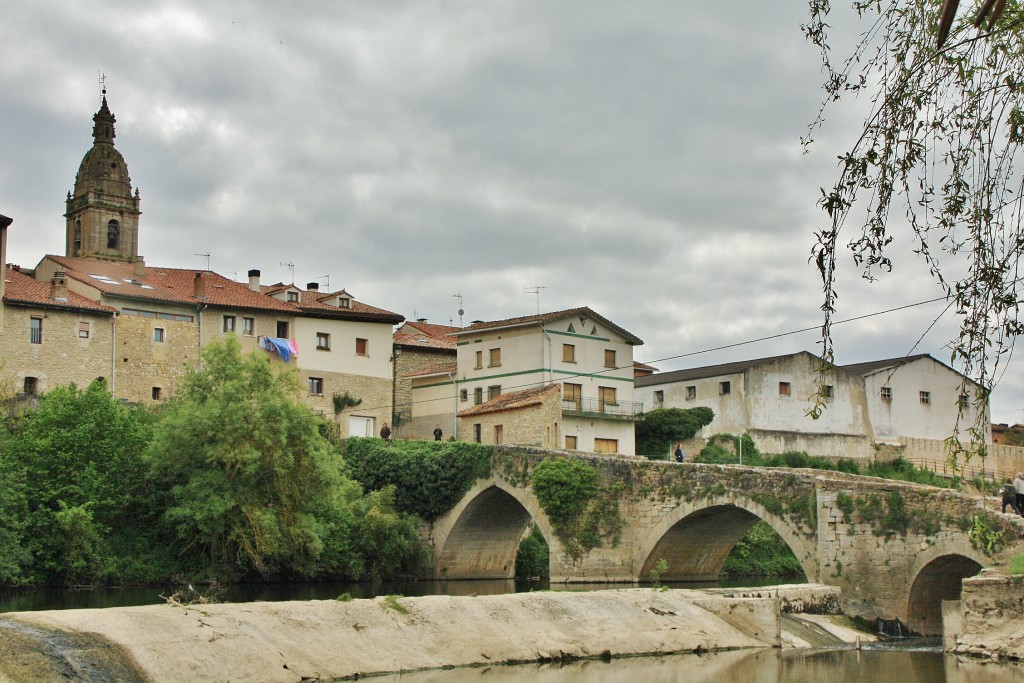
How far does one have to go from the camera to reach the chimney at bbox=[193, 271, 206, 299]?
176ft

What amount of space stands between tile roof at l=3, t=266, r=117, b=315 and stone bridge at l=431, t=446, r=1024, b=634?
16.2 meters

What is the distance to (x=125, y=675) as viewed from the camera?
15086 millimetres

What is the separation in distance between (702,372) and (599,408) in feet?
29.9

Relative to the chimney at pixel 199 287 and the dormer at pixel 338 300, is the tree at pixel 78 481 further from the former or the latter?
the dormer at pixel 338 300

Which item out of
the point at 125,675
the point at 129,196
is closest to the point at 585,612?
the point at 125,675

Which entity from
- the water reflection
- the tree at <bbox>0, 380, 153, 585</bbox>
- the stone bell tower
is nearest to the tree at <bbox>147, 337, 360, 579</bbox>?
the tree at <bbox>0, 380, 153, 585</bbox>

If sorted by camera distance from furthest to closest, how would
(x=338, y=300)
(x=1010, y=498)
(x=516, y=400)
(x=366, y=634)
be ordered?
(x=338, y=300)
(x=516, y=400)
(x=1010, y=498)
(x=366, y=634)

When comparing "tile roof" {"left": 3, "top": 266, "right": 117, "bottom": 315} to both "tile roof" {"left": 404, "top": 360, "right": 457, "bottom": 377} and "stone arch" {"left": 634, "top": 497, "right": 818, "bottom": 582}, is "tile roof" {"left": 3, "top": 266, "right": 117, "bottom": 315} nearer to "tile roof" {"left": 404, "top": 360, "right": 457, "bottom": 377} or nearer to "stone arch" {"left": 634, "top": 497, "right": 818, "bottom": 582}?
"tile roof" {"left": 404, "top": 360, "right": 457, "bottom": 377}

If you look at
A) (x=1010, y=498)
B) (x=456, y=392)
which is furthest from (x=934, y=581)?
(x=456, y=392)

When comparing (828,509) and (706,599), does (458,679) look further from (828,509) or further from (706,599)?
(828,509)

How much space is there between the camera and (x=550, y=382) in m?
51.7

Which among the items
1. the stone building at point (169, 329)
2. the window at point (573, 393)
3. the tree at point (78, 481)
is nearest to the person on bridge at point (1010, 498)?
the tree at point (78, 481)

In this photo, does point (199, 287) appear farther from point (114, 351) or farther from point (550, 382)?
point (550, 382)

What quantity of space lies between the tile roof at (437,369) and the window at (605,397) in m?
7.28
